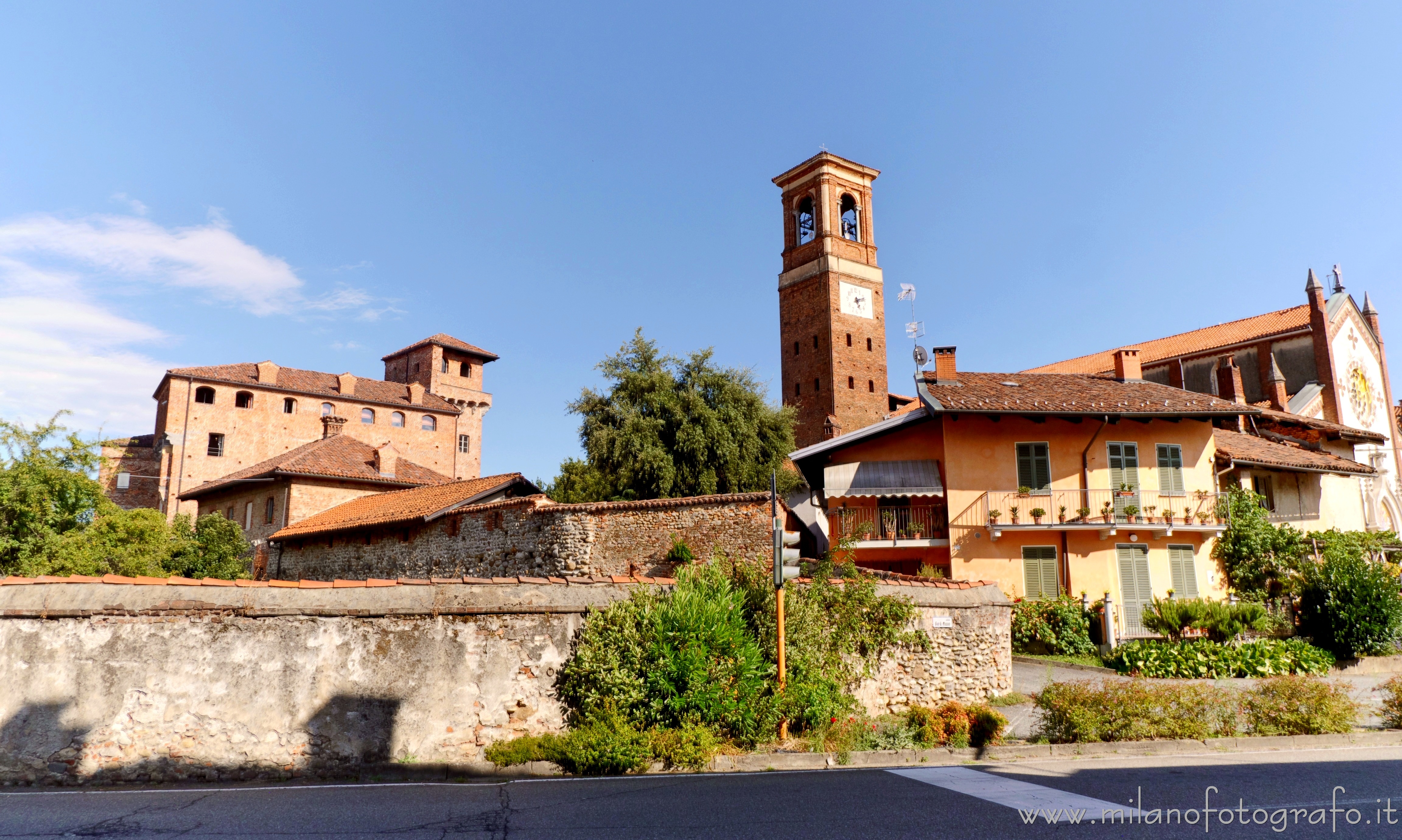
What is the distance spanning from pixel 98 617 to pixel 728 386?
1020 inches

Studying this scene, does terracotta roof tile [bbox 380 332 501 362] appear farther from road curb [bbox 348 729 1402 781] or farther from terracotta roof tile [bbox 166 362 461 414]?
road curb [bbox 348 729 1402 781]

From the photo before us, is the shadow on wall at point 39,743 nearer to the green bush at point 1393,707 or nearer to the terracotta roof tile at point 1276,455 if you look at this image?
the green bush at point 1393,707

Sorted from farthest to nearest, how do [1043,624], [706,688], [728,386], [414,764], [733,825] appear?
[728,386], [1043,624], [706,688], [414,764], [733,825]

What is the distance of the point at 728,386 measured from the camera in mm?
33812

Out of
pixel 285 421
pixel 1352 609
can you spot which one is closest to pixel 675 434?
pixel 1352 609

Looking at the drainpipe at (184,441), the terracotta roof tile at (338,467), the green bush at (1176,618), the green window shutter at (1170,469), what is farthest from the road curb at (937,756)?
the drainpipe at (184,441)

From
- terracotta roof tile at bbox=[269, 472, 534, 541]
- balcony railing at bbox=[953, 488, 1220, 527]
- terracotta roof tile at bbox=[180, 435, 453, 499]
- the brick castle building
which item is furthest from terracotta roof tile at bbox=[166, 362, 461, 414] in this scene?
balcony railing at bbox=[953, 488, 1220, 527]

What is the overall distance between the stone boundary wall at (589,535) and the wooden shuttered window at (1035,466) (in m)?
8.13

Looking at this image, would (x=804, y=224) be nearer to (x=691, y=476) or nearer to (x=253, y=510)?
(x=691, y=476)

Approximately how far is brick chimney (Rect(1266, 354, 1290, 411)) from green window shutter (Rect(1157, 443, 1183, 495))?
49.8 ft

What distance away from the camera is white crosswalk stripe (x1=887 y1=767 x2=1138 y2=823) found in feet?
24.0

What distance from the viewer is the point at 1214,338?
4216 centimetres

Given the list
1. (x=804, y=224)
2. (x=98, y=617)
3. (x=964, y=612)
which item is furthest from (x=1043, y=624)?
(x=804, y=224)

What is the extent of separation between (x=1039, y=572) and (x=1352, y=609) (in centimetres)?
677
